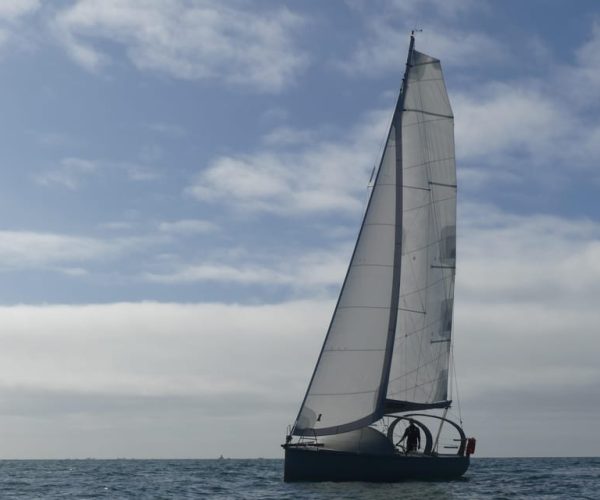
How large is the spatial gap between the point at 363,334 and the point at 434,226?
22.1ft

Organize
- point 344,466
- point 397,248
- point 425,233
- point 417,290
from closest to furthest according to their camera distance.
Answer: point 344,466 → point 397,248 → point 417,290 → point 425,233

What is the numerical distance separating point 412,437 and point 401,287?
679 cm

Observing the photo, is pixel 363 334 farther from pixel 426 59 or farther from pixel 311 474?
pixel 426 59

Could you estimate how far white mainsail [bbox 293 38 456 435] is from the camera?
38.6 metres

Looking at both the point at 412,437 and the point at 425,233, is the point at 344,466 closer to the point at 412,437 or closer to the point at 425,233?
the point at 412,437

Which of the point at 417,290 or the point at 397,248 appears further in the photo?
the point at 417,290

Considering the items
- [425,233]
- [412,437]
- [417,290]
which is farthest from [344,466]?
[425,233]

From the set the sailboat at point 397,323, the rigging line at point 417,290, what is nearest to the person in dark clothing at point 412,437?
the sailboat at point 397,323

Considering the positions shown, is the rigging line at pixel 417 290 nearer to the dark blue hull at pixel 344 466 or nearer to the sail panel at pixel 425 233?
the sail panel at pixel 425 233

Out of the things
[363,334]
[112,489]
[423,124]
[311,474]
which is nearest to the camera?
[311,474]

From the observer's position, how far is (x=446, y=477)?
4025 cm

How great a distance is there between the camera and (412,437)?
134 feet

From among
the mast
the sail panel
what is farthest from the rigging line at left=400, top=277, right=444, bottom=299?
the mast

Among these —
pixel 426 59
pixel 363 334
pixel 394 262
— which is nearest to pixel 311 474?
pixel 363 334
